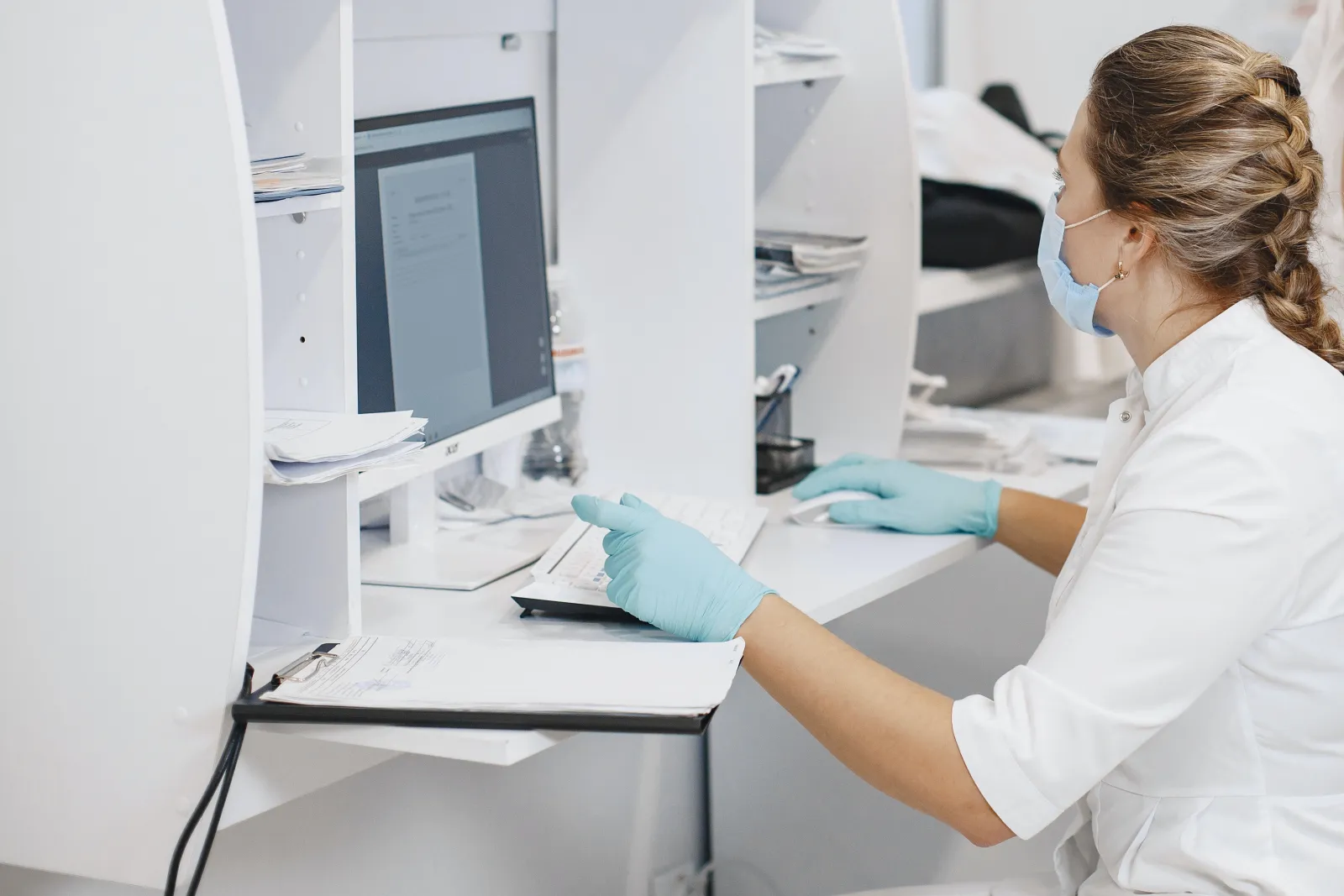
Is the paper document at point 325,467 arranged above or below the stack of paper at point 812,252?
below

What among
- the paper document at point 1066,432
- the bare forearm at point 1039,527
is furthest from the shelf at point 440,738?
the paper document at point 1066,432

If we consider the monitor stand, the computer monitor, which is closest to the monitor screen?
the computer monitor

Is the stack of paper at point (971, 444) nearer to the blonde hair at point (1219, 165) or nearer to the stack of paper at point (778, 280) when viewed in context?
the stack of paper at point (778, 280)

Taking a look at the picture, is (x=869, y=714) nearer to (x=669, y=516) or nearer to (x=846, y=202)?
(x=669, y=516)

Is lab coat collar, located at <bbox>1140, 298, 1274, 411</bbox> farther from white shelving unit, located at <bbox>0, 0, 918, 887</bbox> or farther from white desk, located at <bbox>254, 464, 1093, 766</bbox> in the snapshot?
white shelving unit, located at <bbox>0, 0, 918, 887</bbox>

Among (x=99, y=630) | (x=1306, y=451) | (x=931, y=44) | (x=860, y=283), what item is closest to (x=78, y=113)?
(x=99, y=630)

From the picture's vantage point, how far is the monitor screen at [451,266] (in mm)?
1292

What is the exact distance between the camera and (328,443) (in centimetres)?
101

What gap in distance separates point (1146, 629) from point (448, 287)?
0.77 metres

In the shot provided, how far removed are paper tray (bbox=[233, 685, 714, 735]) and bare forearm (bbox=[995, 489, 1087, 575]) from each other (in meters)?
0.69

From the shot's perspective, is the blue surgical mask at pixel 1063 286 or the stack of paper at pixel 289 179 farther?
the blue surgical mask at pixel 1063 286

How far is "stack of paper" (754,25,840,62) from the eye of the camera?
1.62 m

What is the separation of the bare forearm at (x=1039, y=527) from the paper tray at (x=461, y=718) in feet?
2.28

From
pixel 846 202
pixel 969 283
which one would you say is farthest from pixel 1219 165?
pixel 969 283
